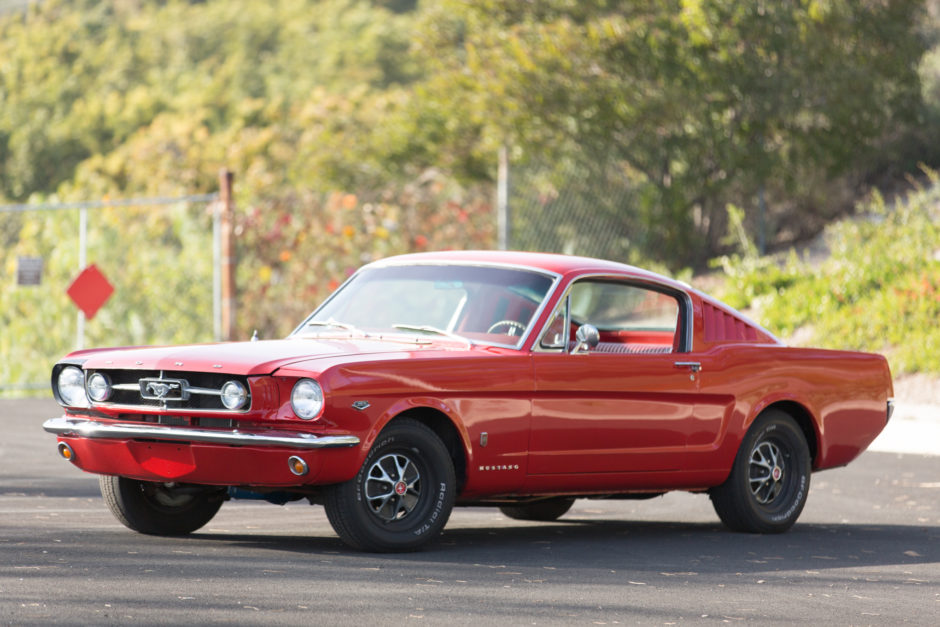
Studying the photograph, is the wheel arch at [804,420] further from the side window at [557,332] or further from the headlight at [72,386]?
the headlight at [72,386]

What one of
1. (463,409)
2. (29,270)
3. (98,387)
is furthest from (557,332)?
(29,270)

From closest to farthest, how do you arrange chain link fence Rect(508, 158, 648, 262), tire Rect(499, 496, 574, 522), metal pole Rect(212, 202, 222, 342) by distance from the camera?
tire Rect(499, 496, 574, 522)
metal pole Rect(212, 202, 222, 342)
chain link fence Rect(508, 158, 648, 262)

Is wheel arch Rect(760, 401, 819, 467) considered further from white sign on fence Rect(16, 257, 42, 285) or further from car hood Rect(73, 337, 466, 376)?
white sign on fence Rect(16, 257, 42, 285)

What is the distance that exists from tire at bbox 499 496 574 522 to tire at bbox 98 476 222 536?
233 centimetres

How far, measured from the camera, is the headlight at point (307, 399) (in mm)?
7828

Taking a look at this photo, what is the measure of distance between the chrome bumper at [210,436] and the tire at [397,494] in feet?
0.91

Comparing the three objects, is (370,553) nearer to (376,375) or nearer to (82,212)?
(376,375)

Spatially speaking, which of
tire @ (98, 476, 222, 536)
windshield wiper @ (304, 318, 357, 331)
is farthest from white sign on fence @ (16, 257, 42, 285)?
tire @ (98, 476, 222, 536)

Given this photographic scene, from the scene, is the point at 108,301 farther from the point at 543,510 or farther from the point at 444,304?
the point at 444,304

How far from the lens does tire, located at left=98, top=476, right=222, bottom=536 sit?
873cm

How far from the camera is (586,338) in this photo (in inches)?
354

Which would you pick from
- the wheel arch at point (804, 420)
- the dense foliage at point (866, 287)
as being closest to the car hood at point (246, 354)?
the wheel arch at point (804, 420)

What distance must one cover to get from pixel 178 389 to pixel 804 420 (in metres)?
4.27

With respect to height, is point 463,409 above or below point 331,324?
below
